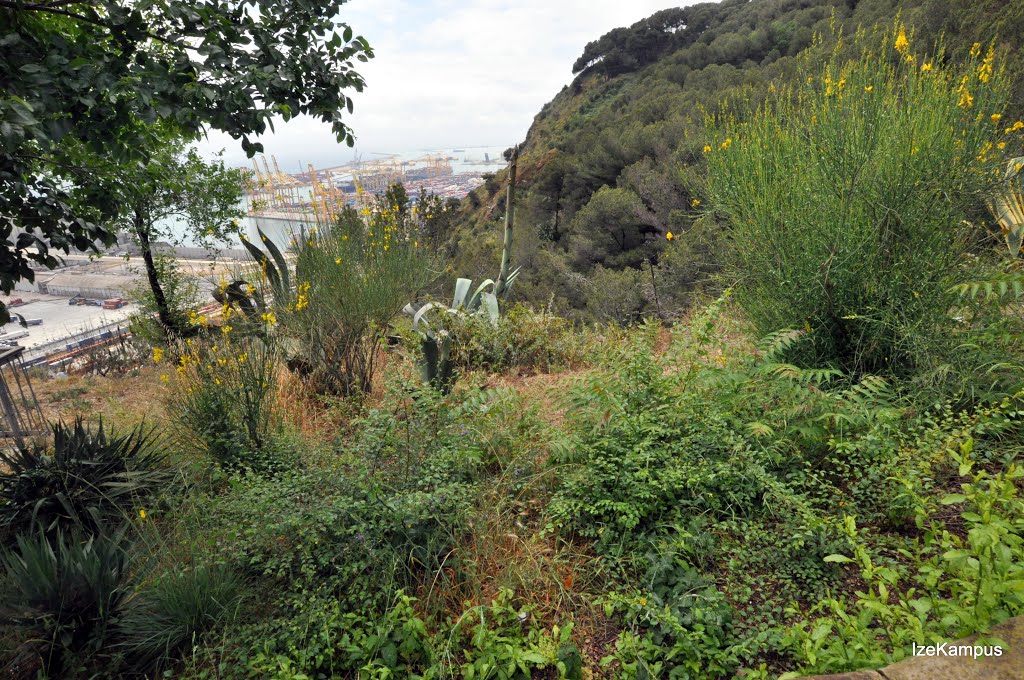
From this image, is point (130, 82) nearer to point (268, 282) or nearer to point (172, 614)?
point (172, 614)

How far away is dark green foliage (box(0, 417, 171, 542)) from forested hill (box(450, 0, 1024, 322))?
15.2ft

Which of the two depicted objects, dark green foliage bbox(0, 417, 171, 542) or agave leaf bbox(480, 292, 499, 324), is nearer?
dark green foliage bbox(0, 417, 171, 542)

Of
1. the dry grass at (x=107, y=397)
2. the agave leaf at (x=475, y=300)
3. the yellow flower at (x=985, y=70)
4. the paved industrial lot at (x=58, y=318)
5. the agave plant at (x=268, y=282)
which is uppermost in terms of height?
the yellow flower at (x=985, y=70)

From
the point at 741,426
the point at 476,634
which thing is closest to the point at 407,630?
the point at 476,634

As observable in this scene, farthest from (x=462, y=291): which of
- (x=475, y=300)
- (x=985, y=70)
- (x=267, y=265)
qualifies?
(x=985, y=70)

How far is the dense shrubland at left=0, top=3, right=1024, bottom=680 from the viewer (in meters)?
1.95

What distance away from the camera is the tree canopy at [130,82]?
1.97m

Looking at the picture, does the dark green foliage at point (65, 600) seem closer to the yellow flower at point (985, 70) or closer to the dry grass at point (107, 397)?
the dry grass at point (107, 397)

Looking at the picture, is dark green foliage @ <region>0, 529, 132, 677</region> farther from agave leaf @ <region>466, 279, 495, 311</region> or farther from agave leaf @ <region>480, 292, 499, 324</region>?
agave leaf @ <region>466, 279, 495, 311</region>

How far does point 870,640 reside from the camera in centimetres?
165

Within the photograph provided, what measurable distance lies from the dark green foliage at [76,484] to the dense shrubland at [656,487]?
0.8 inches

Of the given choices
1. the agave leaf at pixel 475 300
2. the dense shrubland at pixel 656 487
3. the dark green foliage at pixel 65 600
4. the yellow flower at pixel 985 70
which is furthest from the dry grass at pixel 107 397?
the yellow flower at pixel 985 70

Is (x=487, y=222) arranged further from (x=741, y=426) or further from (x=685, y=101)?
(x=741, y=426)

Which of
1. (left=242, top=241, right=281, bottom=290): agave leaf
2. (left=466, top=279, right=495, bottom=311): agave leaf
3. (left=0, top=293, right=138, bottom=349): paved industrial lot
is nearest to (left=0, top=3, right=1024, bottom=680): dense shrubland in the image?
(left=242, top=241, right=281, bottom=290): agave leaf
